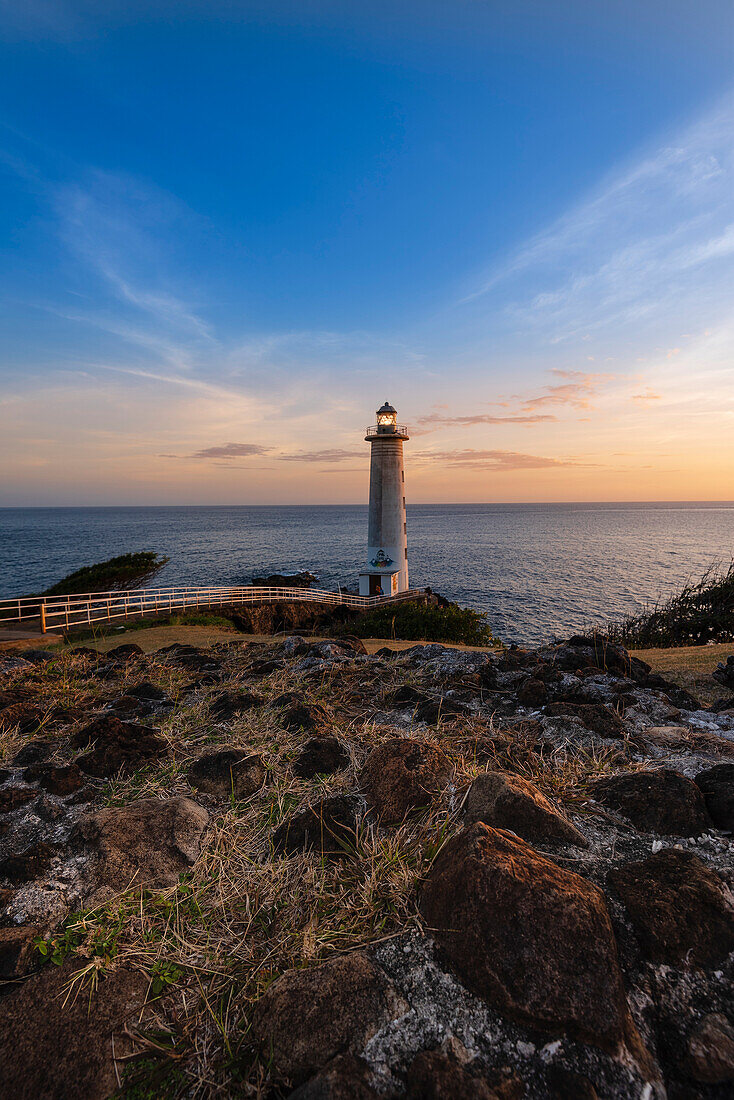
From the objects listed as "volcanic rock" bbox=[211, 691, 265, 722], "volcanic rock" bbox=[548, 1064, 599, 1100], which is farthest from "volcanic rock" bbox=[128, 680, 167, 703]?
"volcanic rock" bbox=[548, 1064, 599, 1100]

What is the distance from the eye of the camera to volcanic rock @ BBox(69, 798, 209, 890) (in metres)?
2.45

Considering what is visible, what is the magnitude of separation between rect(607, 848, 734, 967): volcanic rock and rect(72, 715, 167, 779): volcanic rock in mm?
3151

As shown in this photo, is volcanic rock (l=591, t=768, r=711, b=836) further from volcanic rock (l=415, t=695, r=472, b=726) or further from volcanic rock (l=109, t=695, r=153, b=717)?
volcanic rock (l=109, t=695, r=153, b=717)

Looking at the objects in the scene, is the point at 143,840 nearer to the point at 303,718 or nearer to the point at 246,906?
the point at 246,906

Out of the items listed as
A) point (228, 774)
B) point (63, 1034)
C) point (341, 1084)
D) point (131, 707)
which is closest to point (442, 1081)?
point (341, 1084)

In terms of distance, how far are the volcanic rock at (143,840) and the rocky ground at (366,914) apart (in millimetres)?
13

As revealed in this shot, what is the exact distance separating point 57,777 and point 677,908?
3.60 metres

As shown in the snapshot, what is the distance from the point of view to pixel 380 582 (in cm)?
3112

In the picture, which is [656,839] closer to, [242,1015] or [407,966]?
[407,966]

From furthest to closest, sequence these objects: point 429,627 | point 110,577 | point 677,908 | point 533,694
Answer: point 110,577, point 429,627, point 533,694, point 677,908

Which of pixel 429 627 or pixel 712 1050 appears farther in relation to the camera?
pixel 429 627

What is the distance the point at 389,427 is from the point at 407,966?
3049 cm

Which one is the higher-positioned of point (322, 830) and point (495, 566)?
point (322, 830)

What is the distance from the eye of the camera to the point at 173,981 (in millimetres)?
1852
